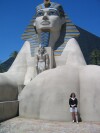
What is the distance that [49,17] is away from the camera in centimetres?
1343

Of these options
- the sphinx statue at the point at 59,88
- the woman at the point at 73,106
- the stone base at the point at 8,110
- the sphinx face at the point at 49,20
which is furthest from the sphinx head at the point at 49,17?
the woman at the point at 73,106

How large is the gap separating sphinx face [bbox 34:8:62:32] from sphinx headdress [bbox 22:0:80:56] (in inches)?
13.8

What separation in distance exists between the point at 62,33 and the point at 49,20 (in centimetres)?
108

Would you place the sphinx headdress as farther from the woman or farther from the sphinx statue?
the woman

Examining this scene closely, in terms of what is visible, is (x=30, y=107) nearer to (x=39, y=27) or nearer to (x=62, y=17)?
(x=39, y=27)

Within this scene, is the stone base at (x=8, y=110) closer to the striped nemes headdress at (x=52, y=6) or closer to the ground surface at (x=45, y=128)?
the ground surface at (x=45, y=128)

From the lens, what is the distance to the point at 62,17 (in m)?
14.0

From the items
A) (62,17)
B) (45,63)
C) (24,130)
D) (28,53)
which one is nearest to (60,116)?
(24,130)

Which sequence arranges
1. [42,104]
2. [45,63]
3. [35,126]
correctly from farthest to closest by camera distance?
[45,63], [42,104], [35,126]

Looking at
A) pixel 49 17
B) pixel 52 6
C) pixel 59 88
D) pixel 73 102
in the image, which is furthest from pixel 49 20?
pixel 73 102

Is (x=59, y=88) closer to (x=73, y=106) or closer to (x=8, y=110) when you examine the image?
(x=73, y=106)

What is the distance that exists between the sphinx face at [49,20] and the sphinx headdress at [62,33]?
35 cm

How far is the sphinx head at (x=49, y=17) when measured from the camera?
13.4 metres

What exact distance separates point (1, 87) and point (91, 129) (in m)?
4.15
